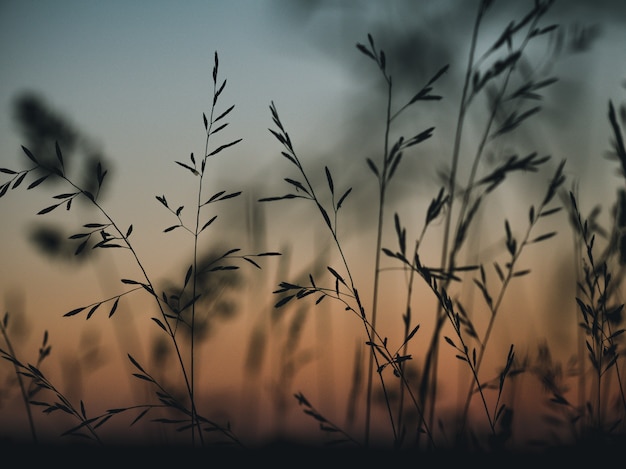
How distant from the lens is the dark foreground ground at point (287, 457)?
138cm

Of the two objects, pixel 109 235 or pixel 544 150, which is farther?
pixel 544 150

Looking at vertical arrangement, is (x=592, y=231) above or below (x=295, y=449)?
above

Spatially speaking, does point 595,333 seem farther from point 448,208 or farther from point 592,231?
point 592,231

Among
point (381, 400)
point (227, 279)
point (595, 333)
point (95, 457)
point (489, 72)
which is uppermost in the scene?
point (489, 72)

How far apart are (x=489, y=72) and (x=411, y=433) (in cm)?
99

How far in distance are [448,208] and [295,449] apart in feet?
3.28

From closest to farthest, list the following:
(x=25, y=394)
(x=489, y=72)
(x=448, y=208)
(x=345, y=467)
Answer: (x=489, y=72), (x=448, y=208), (x=25, y=394), (x=345, y=467)

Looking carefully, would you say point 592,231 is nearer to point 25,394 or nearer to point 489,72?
point 489,72

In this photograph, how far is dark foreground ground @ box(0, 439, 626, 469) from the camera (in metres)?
1.38

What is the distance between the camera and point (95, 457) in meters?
1.92

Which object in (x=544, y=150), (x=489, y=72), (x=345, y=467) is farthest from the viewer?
(x=544, y=150)

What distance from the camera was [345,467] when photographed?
68.2 inches

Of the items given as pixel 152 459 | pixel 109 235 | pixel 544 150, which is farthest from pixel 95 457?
pixel 544 150

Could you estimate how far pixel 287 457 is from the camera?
1.97 metres
